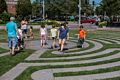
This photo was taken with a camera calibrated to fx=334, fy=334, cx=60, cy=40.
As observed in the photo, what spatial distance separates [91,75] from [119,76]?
100cm

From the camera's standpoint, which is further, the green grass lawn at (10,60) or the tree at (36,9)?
the tree at (36,9)

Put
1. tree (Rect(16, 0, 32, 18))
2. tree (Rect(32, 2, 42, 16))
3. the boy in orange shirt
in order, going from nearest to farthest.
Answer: the boy in orange shirt < tree (Rect(16, 0, 32, 18)) < tree (Rect(32, 2, 42, 16))

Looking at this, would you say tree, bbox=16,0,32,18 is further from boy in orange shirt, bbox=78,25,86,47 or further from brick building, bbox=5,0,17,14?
boy in orange shirt, bbox=78,25,86,47

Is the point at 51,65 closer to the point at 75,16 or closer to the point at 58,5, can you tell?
the point at 58,5

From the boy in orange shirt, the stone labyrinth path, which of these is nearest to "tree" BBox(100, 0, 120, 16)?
the boy in orange shirt

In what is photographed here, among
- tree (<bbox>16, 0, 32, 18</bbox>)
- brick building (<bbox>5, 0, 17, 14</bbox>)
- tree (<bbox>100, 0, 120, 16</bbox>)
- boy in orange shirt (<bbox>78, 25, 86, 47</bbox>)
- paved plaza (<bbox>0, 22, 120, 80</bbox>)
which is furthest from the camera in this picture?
brick building (<bbox>5, 0, 17, 14</bbox>)

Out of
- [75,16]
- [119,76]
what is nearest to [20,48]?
[119,76]

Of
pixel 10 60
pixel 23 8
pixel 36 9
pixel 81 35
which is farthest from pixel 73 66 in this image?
pixel 36 9

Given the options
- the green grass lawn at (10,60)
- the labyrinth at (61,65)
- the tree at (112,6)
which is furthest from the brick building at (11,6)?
the green grass lawn at (10,60)

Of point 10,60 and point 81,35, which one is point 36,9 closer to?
point 81,35

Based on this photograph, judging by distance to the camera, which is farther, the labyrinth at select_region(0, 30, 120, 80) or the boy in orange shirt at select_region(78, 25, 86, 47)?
the boy in orange shirt at select_region(78, 25, 86, 47)

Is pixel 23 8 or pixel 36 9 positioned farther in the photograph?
pixel 36 9

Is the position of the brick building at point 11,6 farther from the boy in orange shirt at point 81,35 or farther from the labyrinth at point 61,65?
the labyrinth at point 61,65

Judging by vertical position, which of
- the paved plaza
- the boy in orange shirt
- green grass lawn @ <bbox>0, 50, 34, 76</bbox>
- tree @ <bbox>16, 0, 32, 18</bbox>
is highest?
tree @ <bbox>16, 0, 32, 18</bbox>
